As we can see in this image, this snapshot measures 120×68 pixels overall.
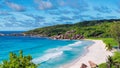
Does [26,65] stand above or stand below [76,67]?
above

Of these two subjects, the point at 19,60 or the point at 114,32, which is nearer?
the point at 19,60

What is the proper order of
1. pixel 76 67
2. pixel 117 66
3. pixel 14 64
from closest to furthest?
1. pixel 14 64
2. pixel 117 66
3. pixel 76 67

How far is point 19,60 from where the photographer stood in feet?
118

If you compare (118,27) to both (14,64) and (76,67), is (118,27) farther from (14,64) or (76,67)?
(14,64)

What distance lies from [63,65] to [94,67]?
15.7 meters

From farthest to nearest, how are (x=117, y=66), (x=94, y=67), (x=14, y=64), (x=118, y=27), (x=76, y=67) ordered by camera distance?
(x=118, y=27) → (x=76, y=67) → (x=94, y=67) → (x=117, y=66) → (x=14, y=64)

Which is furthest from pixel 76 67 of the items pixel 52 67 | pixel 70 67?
pixel 52 67

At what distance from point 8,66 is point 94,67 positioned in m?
45.1

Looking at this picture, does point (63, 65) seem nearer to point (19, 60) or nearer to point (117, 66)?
point (117, 66)

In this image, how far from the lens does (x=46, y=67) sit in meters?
86.9

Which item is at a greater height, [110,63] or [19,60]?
[19,60]

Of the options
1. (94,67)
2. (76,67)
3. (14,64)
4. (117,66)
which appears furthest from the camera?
(76,67)

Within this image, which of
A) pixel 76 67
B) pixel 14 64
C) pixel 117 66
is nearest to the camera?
pixel 14 64

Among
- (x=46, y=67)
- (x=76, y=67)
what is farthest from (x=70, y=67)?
(x=46, y=67)
